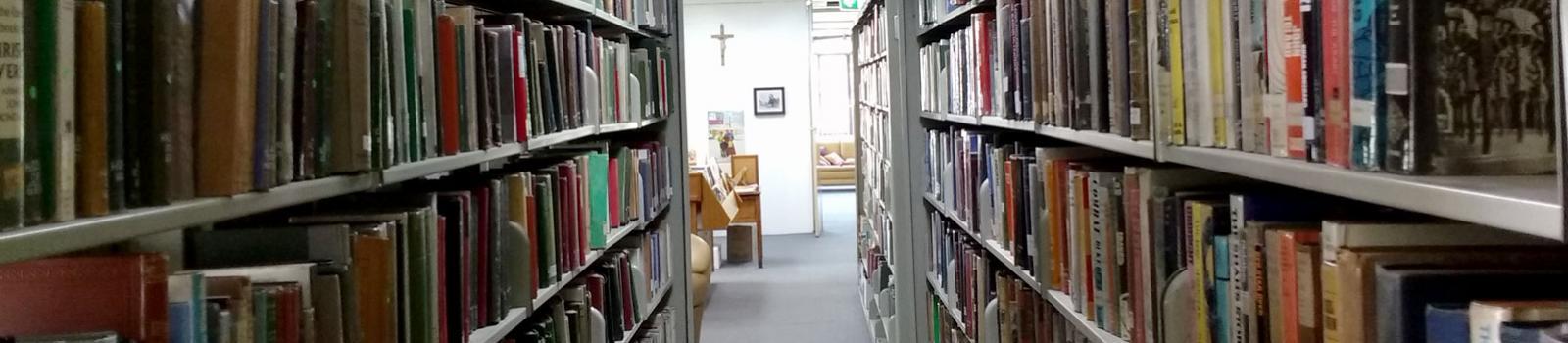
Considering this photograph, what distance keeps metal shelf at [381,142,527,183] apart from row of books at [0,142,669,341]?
5cm

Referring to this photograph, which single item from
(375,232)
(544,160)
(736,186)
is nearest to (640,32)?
(544,160)

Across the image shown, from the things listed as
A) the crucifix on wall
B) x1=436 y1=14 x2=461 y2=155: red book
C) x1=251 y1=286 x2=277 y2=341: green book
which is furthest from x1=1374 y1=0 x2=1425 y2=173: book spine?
the crucifix on wall

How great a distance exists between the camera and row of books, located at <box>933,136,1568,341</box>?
2.87 ft

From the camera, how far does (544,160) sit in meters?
2.52

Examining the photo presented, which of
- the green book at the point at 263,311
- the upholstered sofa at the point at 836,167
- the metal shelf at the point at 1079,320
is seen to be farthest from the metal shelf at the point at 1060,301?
the upholstered sofa at the point at 836,167


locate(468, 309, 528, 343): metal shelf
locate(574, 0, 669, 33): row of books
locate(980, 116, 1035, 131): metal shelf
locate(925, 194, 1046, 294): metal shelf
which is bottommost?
locate(468, 309, 528, 343): metal shelf

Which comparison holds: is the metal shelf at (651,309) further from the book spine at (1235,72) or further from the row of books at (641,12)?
the book spine at (1235,72)

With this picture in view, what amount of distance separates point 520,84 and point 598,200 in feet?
2.30

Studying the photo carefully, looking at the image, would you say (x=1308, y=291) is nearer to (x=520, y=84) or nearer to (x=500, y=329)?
Result: (x=500, y=329)

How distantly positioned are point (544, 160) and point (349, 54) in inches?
49.7

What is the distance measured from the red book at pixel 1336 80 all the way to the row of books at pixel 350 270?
92 cm

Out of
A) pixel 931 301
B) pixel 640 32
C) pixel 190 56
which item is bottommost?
pixel 931 301

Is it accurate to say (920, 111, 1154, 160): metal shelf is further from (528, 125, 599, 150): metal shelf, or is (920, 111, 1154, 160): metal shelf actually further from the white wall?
the white wall

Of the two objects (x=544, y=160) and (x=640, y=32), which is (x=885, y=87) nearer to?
(x=640, y=32)
